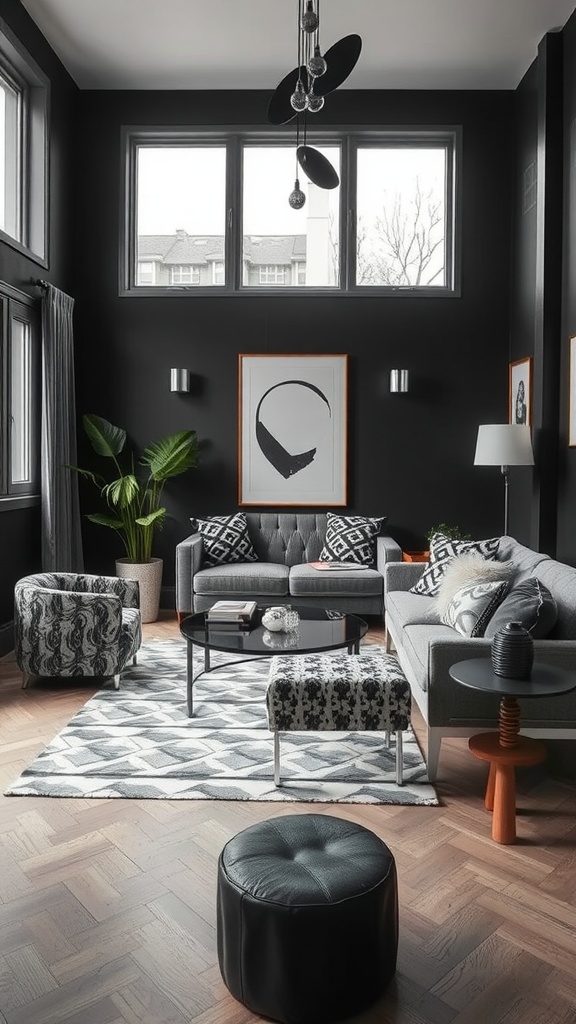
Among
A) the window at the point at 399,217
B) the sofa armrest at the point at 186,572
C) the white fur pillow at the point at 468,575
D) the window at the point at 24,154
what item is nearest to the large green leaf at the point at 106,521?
the sofa armrest at the point at 186,572

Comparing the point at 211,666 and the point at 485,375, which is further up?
the point at 485,375

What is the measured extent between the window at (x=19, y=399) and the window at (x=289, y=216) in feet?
3.89

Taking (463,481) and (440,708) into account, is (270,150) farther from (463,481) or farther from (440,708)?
(440,708)

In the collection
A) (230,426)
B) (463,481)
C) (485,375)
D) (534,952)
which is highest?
(485,375)

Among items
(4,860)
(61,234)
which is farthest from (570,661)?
(61,234)

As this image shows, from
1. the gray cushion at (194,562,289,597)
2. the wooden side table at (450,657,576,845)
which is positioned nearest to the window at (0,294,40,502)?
the gray cushion at (194,562,289,597)

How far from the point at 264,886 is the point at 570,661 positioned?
1738 millimetres

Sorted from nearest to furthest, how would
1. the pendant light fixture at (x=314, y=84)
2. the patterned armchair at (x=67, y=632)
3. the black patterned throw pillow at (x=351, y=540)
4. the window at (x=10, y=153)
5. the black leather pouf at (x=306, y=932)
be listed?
1. the black leather pouf at (x=306, y=932)
2. the pendant light fixture at (x=314, y=84)
3. the patterned armchair at (x=67, y=632)
4. the window at (x=10, y=153)
5. the black patterned throw pillow at (x=351, y=540)

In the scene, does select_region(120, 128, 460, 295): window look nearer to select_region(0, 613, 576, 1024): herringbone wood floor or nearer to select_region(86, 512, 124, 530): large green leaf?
select_region(86, 512, 124, 530): large green leaf

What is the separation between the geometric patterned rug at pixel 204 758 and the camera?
10.3 feet

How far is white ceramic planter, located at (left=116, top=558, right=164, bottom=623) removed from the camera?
6.14 m

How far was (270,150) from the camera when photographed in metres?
6.57

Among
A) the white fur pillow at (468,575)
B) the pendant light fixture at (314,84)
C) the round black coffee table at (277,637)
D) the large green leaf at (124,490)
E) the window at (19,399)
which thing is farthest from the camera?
the large green leaf at (124,490)

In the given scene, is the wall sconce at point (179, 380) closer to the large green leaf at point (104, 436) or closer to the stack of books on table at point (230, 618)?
the large green leaf at point (104, 436)
